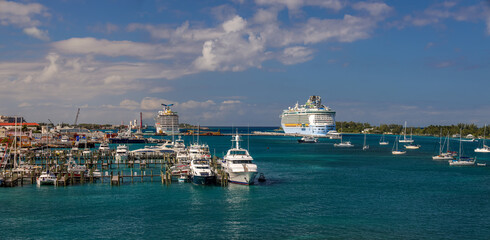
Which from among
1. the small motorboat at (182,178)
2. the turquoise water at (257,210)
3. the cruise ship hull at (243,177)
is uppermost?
the cruise ship hull at (243,177)

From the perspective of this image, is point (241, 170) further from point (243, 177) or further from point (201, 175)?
point (201, 175)

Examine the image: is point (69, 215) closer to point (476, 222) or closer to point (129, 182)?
point (129, 182)

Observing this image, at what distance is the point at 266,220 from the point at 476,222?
61.4ft

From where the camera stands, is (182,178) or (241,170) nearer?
(241,170)

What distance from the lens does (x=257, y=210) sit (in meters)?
40.1

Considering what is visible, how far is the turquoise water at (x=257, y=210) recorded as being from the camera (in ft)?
109

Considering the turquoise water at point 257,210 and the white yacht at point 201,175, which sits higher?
the white yacht at point 201,175

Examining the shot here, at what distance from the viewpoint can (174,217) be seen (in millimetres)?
37594

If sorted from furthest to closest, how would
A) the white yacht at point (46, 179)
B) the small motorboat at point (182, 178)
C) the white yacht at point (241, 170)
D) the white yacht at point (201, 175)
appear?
1. the small motorboat at point (182, 178)
2. the white yacht at point (201, 175)
3. the white yacht at point (241, 170)
4. the white yacht at point (46, 179)

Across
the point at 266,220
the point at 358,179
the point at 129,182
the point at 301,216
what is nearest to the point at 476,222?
the point at 301,216

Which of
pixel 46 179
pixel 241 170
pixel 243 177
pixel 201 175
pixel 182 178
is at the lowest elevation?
pixel 182 178

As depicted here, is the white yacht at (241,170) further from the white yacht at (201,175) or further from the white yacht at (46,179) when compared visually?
the white yacht at (46,179)

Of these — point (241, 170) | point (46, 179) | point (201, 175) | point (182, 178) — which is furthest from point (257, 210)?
A: point (46, 179)

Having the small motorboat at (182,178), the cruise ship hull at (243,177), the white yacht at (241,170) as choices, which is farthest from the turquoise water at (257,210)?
the small motorboat at (182,178)
